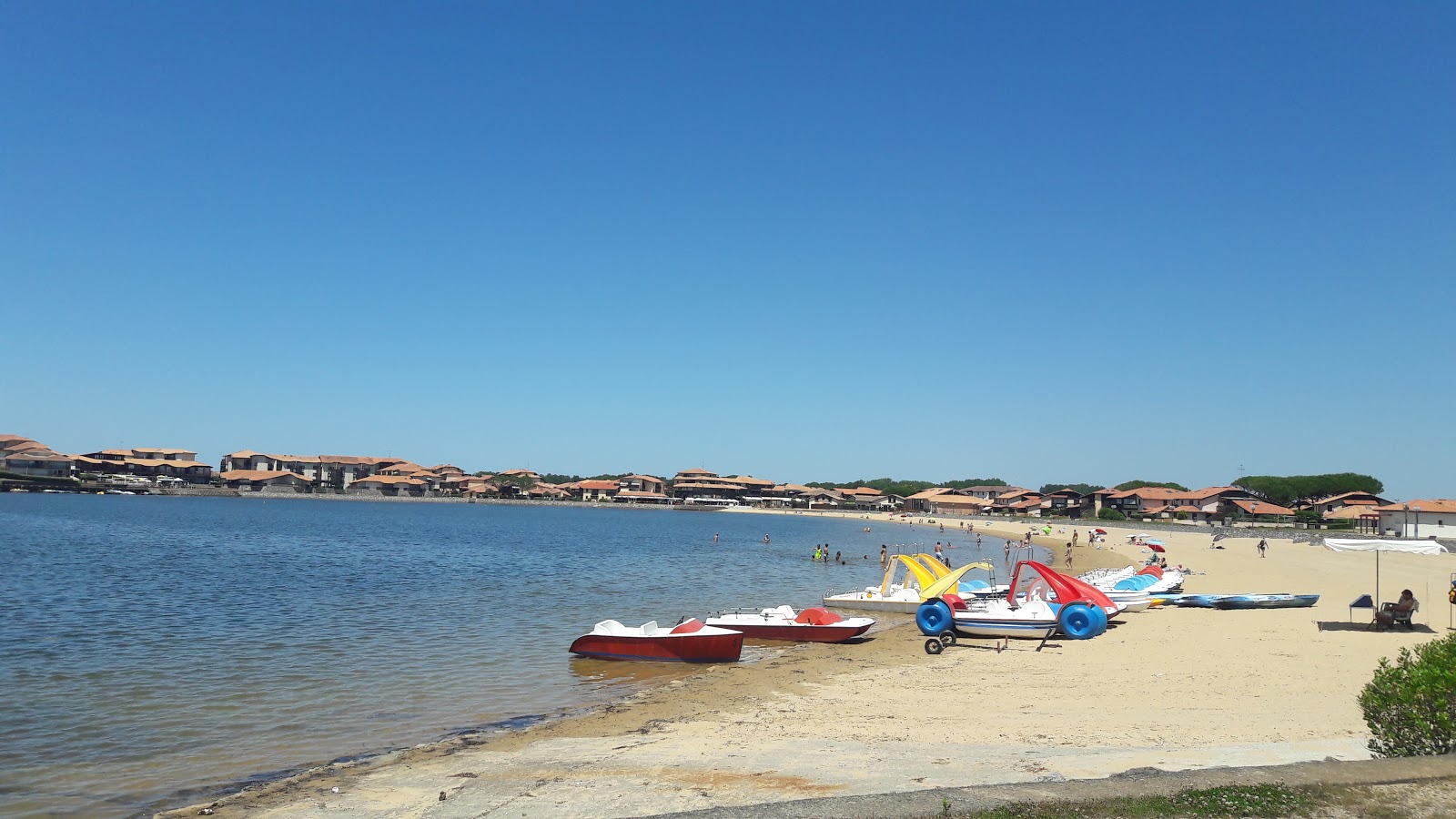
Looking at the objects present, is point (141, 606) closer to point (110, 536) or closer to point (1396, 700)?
point (1396, 700)

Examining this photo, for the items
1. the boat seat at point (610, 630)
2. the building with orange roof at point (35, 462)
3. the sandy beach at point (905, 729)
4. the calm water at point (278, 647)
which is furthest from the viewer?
the building with orange roof at point (35, 462)

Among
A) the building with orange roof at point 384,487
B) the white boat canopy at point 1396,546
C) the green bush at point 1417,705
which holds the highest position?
the white boat canopy at point 1396,546

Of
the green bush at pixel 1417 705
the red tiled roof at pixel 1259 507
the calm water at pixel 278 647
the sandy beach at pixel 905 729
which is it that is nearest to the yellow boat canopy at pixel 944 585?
the sandy beach at pixel 905 729

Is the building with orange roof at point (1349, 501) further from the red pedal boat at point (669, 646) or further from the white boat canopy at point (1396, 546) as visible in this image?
the red pedal boat at point (669, 646)

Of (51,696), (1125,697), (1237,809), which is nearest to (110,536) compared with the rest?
(51,696)

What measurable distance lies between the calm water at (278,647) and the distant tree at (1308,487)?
110m

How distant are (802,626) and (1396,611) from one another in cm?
1286

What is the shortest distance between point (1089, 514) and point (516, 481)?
12250 cm

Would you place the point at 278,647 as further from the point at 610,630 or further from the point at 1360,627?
the point at 1360,627

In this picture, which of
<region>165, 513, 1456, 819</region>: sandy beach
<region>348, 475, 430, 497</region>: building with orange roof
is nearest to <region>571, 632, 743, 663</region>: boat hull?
<region>165, 513, 1456, 819</region>: sandy beach

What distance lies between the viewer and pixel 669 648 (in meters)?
19.5

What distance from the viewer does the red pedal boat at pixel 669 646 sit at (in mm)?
19406

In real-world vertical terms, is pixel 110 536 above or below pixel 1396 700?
below

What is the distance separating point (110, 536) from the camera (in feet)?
190
